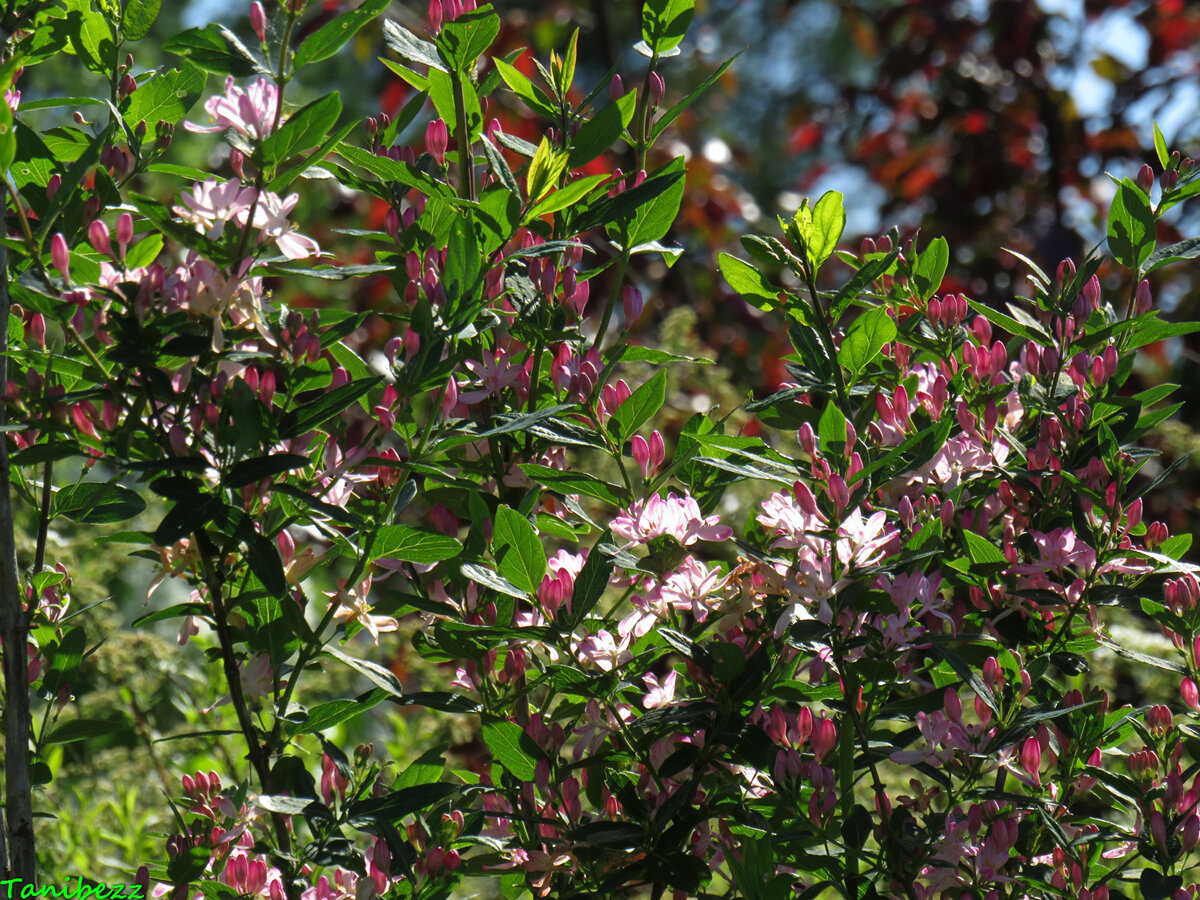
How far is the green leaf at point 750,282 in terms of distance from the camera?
1116 millimetres

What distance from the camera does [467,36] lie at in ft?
3.45

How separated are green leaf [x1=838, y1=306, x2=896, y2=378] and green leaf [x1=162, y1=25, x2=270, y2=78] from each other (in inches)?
22.4

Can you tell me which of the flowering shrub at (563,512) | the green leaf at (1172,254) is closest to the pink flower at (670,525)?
the flowering shrub at (563,512)

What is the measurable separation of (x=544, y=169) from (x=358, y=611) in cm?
45

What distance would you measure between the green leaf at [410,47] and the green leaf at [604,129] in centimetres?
16

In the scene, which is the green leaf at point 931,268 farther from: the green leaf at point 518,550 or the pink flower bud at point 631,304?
the green leaf at point 518,550

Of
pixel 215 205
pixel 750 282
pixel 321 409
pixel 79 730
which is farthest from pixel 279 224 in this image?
pixel 79 730

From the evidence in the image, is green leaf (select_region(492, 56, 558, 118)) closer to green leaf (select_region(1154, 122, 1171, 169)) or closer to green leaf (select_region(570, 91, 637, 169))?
green leaf (select_region(570, 91, 637, 169))

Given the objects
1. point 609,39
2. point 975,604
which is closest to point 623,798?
point 975,604

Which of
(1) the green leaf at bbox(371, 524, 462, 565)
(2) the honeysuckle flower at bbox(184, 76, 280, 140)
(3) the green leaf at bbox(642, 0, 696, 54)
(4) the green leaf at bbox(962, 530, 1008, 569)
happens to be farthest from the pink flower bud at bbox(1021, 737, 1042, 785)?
(2) the honeysuckle flower at bbox(184, 76, 280, 140)

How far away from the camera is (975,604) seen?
110 cm

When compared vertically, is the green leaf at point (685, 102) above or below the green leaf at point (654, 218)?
above

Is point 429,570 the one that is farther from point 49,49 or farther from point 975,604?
point 49,49

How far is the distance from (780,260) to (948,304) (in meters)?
0.19
